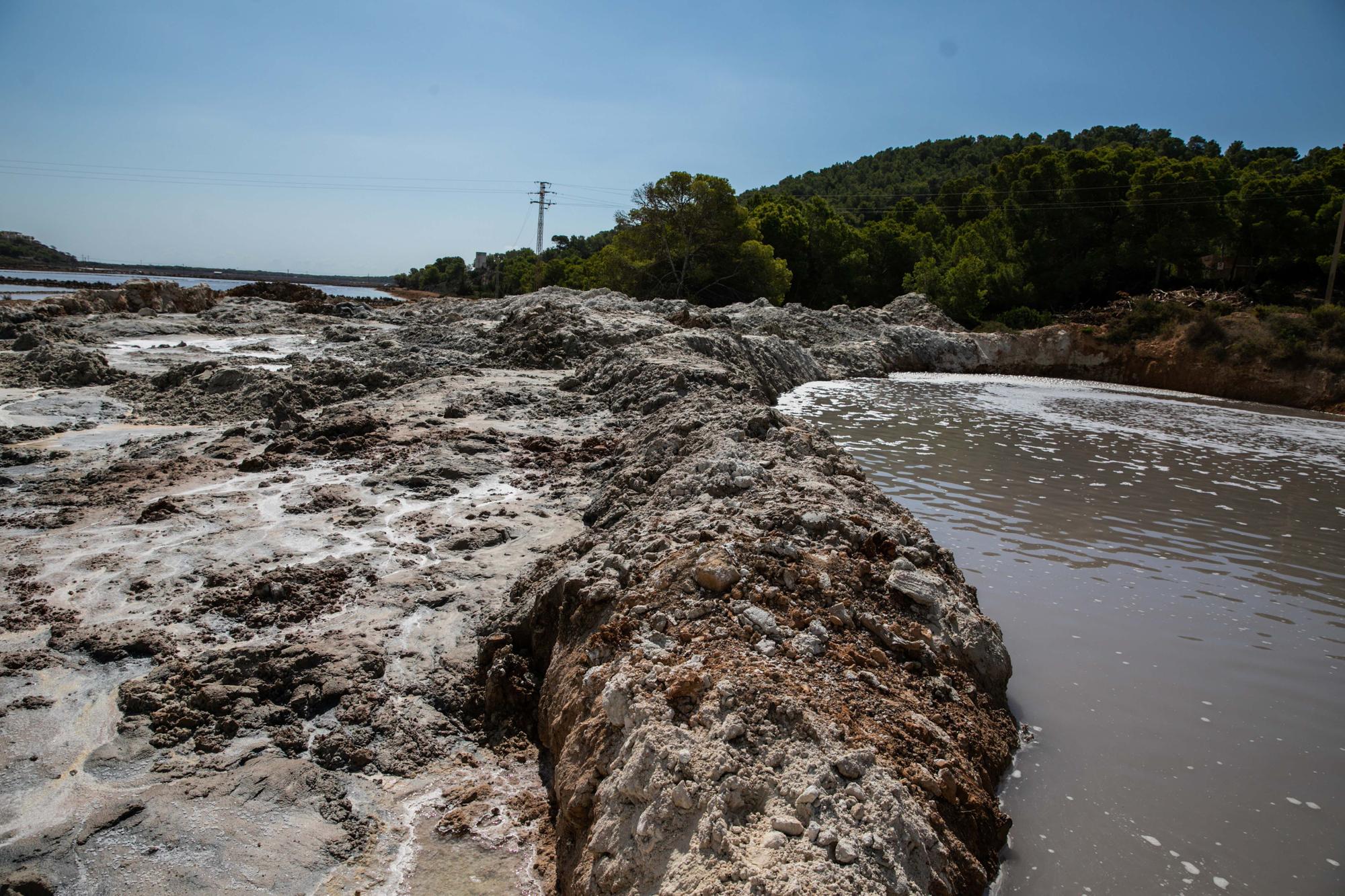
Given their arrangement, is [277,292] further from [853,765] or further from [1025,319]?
[853,765]

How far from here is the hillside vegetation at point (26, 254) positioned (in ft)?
225

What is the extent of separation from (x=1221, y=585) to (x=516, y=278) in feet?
227

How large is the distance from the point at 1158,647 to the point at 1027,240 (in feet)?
121

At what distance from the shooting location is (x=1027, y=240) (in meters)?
37.5

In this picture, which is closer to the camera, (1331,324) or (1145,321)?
(1331,324)

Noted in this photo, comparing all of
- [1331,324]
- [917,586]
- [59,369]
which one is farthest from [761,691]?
[1331,324]

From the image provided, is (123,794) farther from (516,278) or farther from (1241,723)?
(516,278)

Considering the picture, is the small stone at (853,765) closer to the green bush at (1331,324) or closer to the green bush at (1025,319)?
the green bush at (1331,324)

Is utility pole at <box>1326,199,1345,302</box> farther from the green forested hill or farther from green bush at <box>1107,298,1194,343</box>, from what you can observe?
the green forested hill

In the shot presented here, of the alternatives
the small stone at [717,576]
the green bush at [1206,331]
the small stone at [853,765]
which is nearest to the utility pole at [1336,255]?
the green bush at [1206,331]

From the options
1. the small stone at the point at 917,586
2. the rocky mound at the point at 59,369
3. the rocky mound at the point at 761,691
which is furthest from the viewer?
the rocky mound at the point at 59,369

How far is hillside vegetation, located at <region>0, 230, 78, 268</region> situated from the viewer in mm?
68438

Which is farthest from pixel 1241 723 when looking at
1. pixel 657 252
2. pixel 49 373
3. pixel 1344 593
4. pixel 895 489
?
pixel 657 252

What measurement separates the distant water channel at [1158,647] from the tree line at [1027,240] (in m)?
24.0
